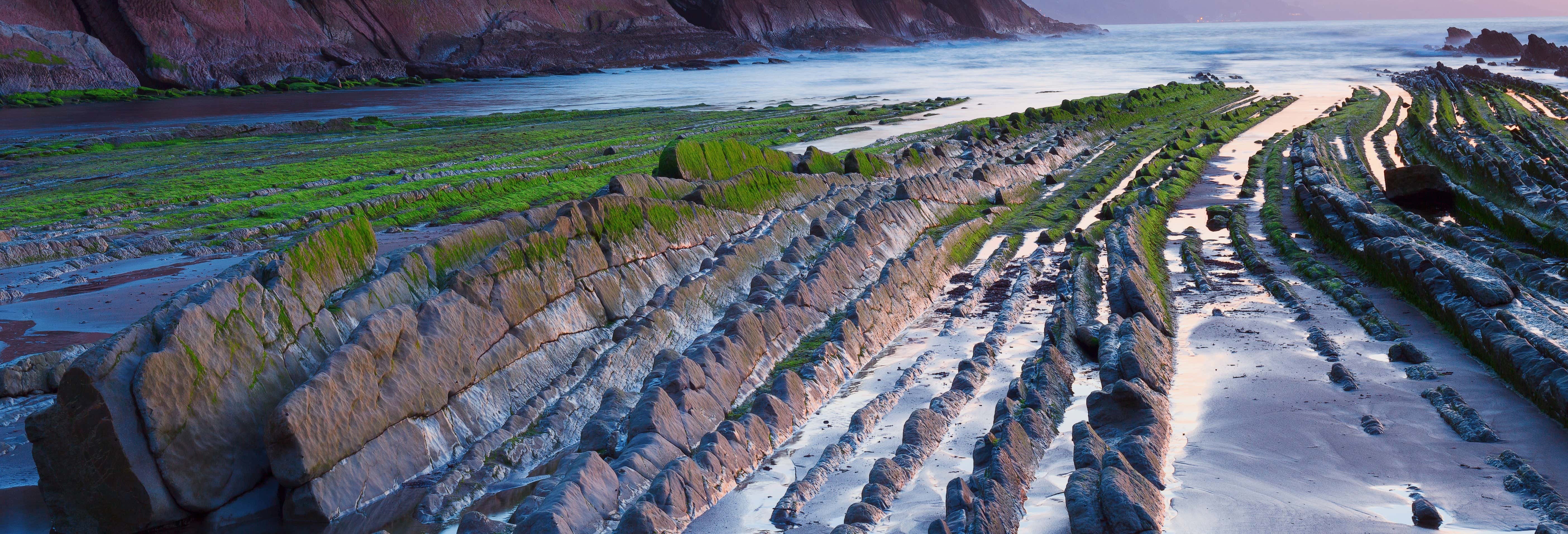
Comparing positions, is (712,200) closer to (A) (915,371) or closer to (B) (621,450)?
(A) (915,371)

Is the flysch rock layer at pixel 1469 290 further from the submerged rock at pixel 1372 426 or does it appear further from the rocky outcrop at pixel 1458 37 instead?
the rocky outcrop at pixel 1458 37

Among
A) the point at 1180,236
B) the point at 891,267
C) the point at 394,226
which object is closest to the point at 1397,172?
the point at 1180,236

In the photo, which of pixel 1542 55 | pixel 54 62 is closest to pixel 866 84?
pixel 54 62

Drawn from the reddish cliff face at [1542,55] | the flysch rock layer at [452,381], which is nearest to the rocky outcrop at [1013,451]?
the flysch rock layer at [452,381]

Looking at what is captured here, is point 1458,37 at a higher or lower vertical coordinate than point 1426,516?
lower

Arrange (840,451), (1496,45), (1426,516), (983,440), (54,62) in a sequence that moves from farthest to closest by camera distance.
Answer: (1496,45)
(54,62)
(840,451)
(983,440)
(1426,516)

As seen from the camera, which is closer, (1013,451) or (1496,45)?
(1013,451)

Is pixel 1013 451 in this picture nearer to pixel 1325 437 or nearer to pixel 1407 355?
pixel 1325 437
